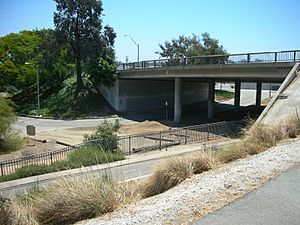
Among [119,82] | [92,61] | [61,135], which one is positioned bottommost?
[61,135]

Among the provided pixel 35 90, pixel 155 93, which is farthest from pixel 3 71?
pixel 155 93

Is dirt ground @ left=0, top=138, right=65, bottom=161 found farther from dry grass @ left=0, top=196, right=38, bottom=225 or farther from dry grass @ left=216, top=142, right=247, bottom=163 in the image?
dry grass @ left=0, top=196, right=38, bottom=225

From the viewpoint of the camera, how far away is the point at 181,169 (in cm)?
779

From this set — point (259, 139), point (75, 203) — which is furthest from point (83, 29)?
point (75, 203)

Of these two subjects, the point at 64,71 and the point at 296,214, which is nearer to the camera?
the point at 296,214

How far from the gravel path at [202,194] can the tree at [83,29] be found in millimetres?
46820

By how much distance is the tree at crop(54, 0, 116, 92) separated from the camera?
2072 inches

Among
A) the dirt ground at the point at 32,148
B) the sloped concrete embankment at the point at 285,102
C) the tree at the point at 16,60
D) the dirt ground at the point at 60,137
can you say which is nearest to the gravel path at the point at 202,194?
the sloped concrete embankment at the point at 285,102

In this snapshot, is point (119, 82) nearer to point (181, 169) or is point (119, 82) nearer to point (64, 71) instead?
point (64, 71)

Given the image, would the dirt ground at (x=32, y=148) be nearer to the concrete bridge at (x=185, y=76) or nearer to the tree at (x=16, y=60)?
the concrete bridge at (x=185, y=76)

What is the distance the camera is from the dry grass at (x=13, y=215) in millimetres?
5176

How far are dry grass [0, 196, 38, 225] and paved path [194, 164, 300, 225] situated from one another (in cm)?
290

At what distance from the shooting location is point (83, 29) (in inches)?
2095

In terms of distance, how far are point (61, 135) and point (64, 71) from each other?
109 ft
